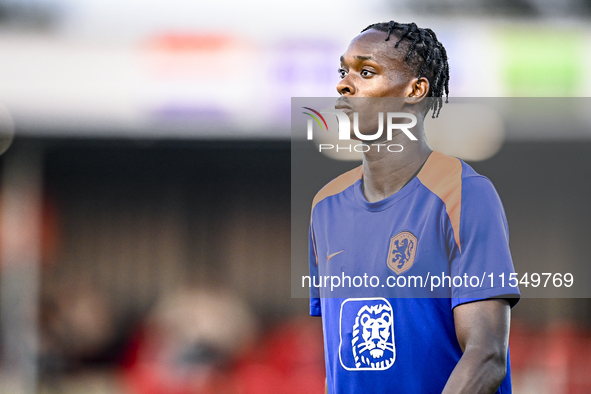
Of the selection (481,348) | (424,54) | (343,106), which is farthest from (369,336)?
(424,54)

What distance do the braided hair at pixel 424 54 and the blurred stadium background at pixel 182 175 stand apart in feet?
11.8

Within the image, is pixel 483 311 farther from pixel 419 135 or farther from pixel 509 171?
pixel 509 171

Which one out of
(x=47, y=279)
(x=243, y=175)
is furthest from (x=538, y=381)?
(x=47, y=279)

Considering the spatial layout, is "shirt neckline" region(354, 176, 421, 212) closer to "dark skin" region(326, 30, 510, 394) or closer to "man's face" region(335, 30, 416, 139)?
"dark skin" region(326, 30, 510, 394)

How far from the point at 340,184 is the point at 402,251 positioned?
441 mm

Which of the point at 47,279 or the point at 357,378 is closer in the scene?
the point at 357,378

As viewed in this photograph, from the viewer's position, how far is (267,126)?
5.80 m

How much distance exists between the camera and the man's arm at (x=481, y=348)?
60.0 inches

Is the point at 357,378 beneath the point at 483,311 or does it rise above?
beneath

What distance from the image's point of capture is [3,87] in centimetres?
602

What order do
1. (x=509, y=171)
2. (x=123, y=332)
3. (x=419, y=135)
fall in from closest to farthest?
(x=419, y=135)
(x=509, y=171)
(x=123, y=332)

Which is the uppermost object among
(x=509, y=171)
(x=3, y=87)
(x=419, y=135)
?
(x=3, y=87)

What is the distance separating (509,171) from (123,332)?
12.0ft

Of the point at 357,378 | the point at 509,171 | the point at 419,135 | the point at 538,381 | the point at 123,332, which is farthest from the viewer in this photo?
the point at 123,332
